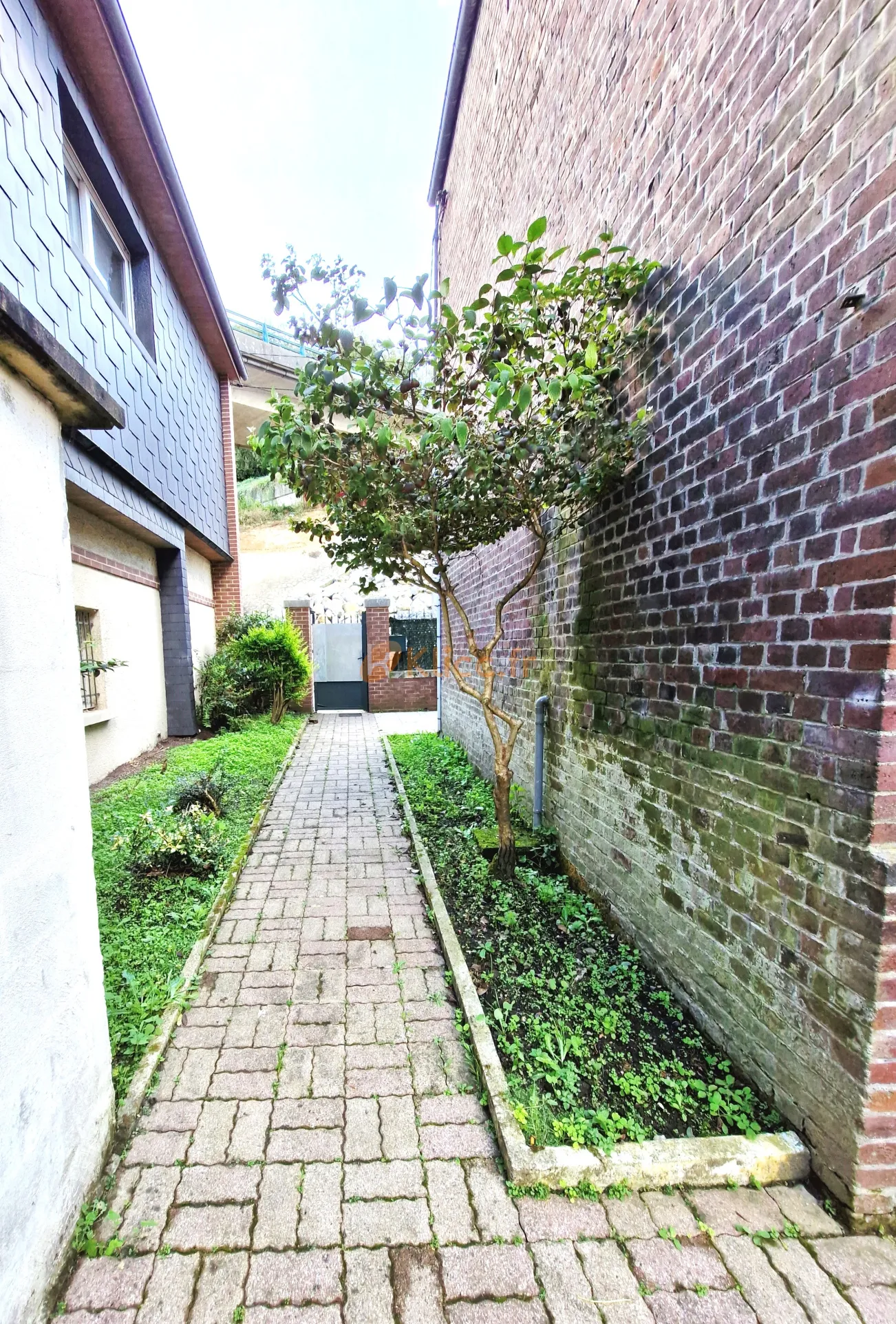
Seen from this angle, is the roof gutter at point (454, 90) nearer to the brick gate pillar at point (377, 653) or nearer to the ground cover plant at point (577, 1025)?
the brick gate pillar at point (377, 653)

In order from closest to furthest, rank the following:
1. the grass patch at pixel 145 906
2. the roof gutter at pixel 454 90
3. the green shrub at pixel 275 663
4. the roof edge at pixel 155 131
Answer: the grass patch at pixel 145 906, the roof edge at pixel 155 131, the roof gutter at pixel 454 90, the green shrub at pixel 275 663

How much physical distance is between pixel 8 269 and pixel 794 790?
5.23 meters

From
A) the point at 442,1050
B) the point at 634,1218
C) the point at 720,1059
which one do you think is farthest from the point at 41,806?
the point at 720,1059

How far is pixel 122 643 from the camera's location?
20.7 feet

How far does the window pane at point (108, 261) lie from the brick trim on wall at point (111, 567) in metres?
2.58

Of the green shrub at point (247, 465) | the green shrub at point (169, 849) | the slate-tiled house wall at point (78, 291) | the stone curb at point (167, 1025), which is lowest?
the stone curb at point (167, 1025)

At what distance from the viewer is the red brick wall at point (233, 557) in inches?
406

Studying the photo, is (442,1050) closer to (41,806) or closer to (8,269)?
(41,806)

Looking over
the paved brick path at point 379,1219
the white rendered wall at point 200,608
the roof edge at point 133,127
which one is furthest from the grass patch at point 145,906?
the roof edge at point 133,127

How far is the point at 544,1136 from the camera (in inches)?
69.1

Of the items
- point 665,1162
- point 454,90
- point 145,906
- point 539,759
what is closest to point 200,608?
point 145,906

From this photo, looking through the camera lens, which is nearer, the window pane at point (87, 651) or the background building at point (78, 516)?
the background building at point (78, 516)

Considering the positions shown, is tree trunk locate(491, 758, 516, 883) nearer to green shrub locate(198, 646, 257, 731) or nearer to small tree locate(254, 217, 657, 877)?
small tree locate(254, 217, 657, 877)

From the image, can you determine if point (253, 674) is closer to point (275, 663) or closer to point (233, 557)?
point (275, 663)
